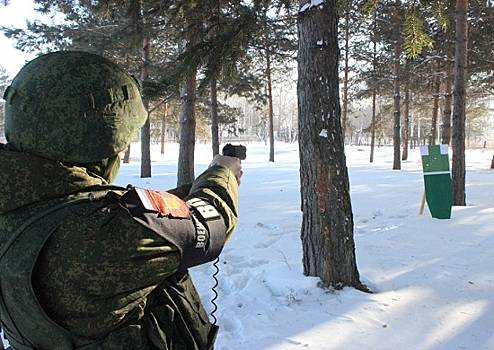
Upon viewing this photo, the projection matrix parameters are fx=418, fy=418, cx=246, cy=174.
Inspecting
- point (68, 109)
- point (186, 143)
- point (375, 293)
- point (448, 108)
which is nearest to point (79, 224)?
point (68, 109)

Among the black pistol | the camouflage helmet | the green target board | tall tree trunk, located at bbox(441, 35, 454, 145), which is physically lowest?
the green target board

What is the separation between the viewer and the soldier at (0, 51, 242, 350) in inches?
38.3

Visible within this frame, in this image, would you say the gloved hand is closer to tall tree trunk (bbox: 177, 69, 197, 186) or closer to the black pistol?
the black pistol

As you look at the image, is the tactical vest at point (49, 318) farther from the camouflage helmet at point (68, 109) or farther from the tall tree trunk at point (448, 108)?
the tall tree trunk at point (448, 108)

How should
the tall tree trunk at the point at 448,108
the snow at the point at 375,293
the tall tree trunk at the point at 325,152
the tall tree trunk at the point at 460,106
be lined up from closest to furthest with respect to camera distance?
the snow at the point at 375,293
the tall tree trunk at the point at 325,152
the tall tree trunk at the point at 460,106
the tall tree trunk at the point at 448,108

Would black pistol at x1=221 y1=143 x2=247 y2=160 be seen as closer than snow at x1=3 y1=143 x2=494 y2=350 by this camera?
Yes

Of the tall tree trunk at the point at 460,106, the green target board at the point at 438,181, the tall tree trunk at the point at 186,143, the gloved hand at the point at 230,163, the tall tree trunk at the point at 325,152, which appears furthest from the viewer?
the tall tree trunk at the point at 186,143

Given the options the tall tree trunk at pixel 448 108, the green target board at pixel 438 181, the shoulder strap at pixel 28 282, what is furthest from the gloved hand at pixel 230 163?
the tall tree trunk at pixel 448 108

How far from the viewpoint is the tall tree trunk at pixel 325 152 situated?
3.68 meters

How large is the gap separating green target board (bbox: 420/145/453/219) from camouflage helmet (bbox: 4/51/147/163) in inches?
253

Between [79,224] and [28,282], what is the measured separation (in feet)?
0.58

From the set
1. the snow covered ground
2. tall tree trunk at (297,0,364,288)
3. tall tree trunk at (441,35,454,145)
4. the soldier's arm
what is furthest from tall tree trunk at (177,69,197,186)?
the soldier's arm

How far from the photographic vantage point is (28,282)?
967 mm

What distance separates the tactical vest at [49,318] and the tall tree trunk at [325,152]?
102 inches
